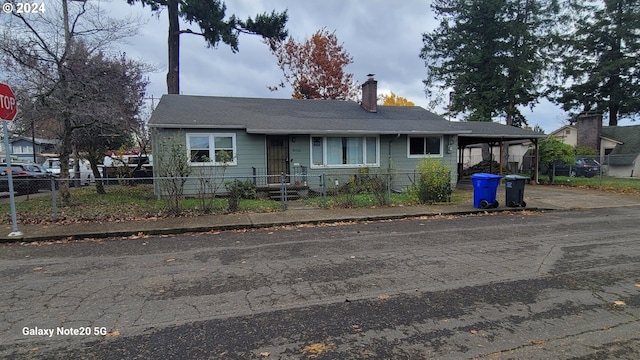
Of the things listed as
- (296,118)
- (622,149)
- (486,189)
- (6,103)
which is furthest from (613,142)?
(6,103)

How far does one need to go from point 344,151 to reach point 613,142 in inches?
1154

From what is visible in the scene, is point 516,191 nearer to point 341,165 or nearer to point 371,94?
point 341,165

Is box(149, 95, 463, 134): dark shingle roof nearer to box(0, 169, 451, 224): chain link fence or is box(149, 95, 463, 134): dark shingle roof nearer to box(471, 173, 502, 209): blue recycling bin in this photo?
box(0, 169, 451, 224): chain link fence

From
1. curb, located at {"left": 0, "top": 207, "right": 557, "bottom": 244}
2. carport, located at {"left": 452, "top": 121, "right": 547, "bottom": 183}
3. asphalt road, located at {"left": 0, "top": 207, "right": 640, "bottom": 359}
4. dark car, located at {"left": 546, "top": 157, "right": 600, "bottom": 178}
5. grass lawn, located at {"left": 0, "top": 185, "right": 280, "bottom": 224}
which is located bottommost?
asphalt road, located at {"left": 0, "top": 207, "right": 640, "bottom": 359}

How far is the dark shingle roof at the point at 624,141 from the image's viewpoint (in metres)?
26.9

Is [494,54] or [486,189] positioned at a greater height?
[494,54]

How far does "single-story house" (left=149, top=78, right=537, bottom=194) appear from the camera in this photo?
13.0m

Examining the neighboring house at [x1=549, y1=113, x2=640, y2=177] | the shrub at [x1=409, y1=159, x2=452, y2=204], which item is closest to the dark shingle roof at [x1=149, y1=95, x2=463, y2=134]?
the shrub at [x1=409, y1=159, x2=452, y2=204]

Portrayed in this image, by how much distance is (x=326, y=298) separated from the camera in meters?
3.89

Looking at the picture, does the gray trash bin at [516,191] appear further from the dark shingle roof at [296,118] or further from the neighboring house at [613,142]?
the neighboring house at [613,142]

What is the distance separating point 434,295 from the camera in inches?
155

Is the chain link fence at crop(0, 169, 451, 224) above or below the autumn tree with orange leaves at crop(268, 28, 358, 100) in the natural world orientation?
below

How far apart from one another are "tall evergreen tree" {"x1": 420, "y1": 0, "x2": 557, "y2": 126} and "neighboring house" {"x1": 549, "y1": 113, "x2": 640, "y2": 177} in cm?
517

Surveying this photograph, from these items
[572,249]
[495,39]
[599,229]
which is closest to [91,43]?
[572,249]
